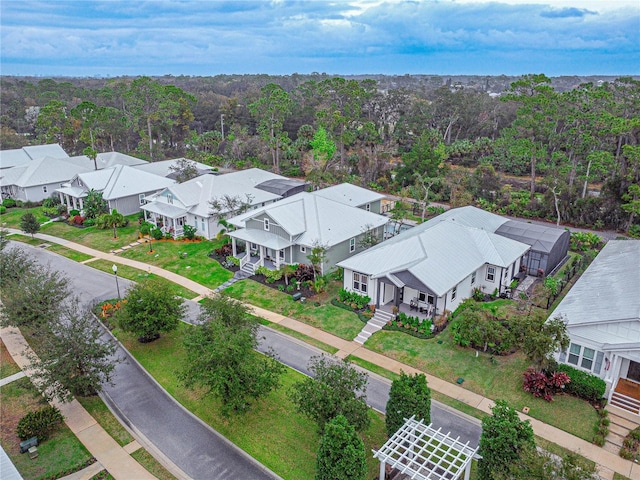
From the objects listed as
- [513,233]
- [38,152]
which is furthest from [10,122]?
[513,233]

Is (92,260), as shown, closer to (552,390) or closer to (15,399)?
(15,399)

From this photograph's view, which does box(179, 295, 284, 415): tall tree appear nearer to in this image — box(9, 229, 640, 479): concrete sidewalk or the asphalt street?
the asphalt street

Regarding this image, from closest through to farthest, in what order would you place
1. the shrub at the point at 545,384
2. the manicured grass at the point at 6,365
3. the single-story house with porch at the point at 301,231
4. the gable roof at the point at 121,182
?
the shrub at the point at 545,384 → the manicured grass at the point at 6,365 → the single-story house with porch at the point at 301,231 → the gable roof at the point at 121,182

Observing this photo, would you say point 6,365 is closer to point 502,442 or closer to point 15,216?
point 502,442

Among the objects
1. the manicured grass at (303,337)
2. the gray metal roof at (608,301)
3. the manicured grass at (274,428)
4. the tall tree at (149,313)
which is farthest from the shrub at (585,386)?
the tall tree at (149,313)

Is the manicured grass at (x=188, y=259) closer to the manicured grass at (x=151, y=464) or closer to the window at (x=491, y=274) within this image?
the manicured grass at (x=151, y=464)

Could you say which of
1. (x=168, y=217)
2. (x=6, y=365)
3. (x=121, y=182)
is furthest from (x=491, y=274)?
(x=121, y=182)
